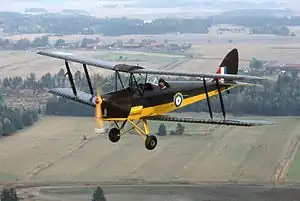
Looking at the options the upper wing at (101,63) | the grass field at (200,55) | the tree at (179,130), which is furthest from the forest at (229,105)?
the upper wing at (101,63)

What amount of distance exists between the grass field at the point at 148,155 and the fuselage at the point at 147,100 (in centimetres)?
2259

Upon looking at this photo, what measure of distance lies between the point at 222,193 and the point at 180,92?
71.8 feet

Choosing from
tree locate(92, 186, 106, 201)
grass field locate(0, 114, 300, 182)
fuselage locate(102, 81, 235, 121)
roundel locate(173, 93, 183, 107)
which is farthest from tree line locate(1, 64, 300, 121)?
roundel locate(173, 93, 183, 107)

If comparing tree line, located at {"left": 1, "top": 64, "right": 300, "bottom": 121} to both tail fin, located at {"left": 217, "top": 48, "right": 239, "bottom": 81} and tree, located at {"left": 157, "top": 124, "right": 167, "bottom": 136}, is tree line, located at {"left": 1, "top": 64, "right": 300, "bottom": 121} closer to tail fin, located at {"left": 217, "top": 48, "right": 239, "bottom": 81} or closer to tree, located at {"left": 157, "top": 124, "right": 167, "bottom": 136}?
tree, located at {"left": 157, "top": 124, "right": 167, "bottom": 136}

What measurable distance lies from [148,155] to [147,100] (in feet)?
93.2

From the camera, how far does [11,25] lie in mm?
146625

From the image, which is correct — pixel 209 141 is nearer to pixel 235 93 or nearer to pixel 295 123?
pixel 295 123

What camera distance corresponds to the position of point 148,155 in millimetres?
43625

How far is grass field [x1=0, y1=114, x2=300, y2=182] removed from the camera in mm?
40031

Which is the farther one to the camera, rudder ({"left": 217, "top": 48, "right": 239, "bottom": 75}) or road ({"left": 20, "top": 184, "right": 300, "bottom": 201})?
road ({"left": 20, "top": 184, "right": 300, "bottom": 201})

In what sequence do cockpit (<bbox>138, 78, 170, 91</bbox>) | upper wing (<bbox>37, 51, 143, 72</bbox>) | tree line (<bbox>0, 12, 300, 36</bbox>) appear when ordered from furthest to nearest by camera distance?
tree line (<bbox>0, 12, 300, 36</bbox>) < cockpit (<bbox>138, 78, 170, 91</bbox>) < upper wing (<bbox>37, 51, 143, 72</bbox>)

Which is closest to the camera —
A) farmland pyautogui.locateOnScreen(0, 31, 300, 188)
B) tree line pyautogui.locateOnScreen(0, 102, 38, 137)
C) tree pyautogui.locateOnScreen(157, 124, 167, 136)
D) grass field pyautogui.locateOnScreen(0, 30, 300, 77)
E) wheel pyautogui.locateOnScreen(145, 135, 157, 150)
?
wheel pyautogui.locateOnScreen(145, 135, 157, 150)

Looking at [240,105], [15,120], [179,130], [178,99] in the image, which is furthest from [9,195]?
[240,105]

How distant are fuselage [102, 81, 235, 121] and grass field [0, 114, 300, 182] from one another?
22.6 metres
